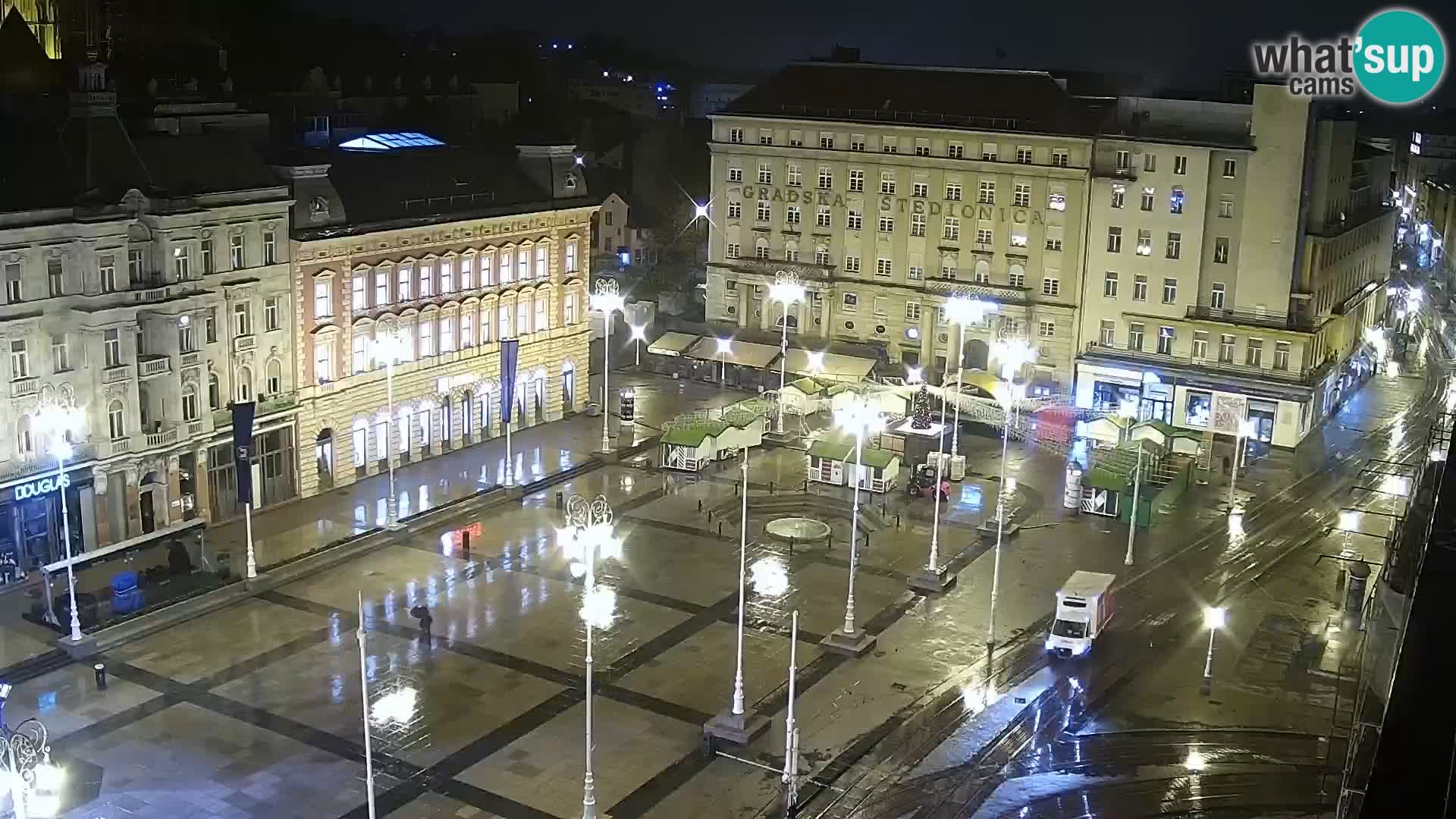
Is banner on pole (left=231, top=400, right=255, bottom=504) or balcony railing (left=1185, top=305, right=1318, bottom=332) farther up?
balcony railing (left=1185, top=305, right=1318, bottom=332)

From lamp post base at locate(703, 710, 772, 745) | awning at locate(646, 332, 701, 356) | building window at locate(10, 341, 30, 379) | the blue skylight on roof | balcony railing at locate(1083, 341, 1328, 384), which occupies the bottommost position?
lamp post base at locate(703, 710, 772, 745)

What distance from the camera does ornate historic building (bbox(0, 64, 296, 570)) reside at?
52281mm

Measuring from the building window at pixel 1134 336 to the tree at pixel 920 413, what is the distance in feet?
43.6

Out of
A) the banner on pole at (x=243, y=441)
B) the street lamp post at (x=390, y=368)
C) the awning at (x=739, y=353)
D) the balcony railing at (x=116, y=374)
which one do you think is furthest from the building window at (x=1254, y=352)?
the balcony railing at (x=116, y=374)

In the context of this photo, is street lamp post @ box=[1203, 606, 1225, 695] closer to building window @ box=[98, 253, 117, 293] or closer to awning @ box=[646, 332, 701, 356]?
building window @ box=[98, 253, 117, 293]

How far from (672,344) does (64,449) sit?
45.6 metres

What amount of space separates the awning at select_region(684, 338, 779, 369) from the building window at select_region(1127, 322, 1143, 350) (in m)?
21.5

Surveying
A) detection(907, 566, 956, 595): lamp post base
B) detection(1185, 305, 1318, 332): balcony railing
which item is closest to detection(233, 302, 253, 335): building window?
detection(907, 566, 956, 595): lamp post base

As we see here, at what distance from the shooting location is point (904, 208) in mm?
89688

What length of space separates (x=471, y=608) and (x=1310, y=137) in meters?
52.8

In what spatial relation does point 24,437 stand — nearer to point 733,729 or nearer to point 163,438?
point 163,438

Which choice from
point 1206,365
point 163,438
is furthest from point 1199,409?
point 163,438

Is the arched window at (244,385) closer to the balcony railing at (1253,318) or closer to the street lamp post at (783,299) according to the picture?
the street lamp post at (783,299)

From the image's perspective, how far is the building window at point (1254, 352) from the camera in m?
78.6
